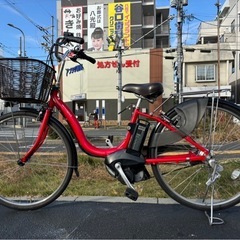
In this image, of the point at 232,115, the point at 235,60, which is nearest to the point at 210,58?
the point at 235,60

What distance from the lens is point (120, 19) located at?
4319 centimetres

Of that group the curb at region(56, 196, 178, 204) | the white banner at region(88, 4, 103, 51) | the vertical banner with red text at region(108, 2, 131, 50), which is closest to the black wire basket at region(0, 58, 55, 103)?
the curb at region(56, 196, 178, 204)

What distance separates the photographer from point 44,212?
11.2 feet

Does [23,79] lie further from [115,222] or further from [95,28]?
[95,28]

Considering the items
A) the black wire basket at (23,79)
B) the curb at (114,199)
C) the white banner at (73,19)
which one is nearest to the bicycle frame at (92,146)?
the black wire basket at (23,79)

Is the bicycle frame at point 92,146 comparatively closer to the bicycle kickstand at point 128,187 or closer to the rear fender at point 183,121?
the rear fender at point 183,121

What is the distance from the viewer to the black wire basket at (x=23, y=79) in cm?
300

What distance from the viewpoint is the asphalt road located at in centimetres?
287

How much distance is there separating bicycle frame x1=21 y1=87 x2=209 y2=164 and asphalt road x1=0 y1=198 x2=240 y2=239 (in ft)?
1.85

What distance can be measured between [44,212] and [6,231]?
52 cm

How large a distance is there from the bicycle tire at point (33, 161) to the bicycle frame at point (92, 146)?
7cm

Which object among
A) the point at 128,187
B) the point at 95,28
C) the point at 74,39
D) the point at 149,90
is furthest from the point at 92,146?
the point at 95,28

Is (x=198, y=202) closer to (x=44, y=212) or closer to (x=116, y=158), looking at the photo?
(x=116, y=158)

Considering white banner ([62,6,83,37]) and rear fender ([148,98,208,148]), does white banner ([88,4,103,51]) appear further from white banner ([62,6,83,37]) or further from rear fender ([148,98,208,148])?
rear fender ([148,98,208,148])
